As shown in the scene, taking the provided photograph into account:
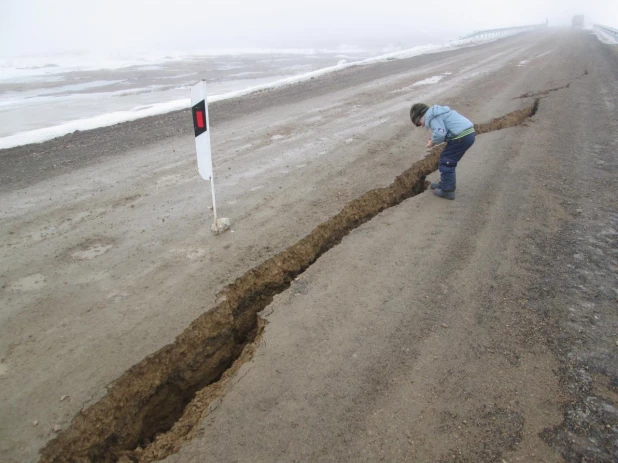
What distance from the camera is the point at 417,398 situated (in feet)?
8.14

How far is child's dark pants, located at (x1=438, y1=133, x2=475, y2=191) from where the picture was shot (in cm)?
510

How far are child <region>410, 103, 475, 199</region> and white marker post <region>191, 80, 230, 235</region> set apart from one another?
261 centimetres


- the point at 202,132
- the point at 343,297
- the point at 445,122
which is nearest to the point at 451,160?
the point at 445,122

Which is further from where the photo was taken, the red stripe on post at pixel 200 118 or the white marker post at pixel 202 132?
the red stripe on post at pixel 200 118

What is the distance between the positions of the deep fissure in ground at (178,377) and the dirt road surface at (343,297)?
111mm

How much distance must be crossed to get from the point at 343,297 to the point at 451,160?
279 cm

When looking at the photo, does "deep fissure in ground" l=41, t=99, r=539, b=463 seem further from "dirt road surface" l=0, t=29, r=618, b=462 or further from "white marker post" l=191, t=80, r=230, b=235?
"white marker post" l=191, t=80, r=230, b=235

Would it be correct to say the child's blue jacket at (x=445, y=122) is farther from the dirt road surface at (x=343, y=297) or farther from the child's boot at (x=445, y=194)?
the dirt road surface at (x=343, y=297)

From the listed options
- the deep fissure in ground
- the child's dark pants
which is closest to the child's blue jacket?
the child's dark pants

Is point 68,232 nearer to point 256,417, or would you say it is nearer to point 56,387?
point 56,387

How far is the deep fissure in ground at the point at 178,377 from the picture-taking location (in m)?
2.39

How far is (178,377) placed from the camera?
303 centimetres

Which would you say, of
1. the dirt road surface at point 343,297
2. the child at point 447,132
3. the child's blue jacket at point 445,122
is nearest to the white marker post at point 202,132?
the dirt road surface at point 343,297

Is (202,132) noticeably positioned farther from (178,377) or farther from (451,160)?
(451,160)
